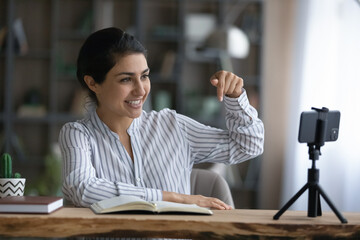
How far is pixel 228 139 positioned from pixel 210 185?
0.23 m

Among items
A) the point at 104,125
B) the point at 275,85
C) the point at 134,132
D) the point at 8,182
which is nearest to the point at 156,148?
the point at 134,132

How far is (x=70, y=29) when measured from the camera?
602cm

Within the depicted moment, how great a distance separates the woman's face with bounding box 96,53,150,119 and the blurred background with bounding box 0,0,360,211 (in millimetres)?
3524

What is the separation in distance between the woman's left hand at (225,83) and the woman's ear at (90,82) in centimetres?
47

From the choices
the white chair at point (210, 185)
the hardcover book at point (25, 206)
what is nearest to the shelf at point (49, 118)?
the white chair at point (210, 185)

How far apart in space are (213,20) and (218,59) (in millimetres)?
383

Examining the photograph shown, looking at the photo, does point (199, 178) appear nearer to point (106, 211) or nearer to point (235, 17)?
point (106, 211)

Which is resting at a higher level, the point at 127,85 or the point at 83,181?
the point at 127,85

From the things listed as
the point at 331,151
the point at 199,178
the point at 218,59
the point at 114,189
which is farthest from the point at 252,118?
the point at 218,59

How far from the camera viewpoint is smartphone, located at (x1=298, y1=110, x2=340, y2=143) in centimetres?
166

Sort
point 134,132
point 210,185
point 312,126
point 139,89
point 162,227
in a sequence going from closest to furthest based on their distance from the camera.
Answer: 1. point 162,227
2. point 312,126
3. point 139,89
4. point 134,132
5. point 210,185

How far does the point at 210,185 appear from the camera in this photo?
7.97 feet

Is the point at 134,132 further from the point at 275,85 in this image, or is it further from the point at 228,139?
the point at 275,85

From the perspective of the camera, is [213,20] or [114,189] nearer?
[114,189]
